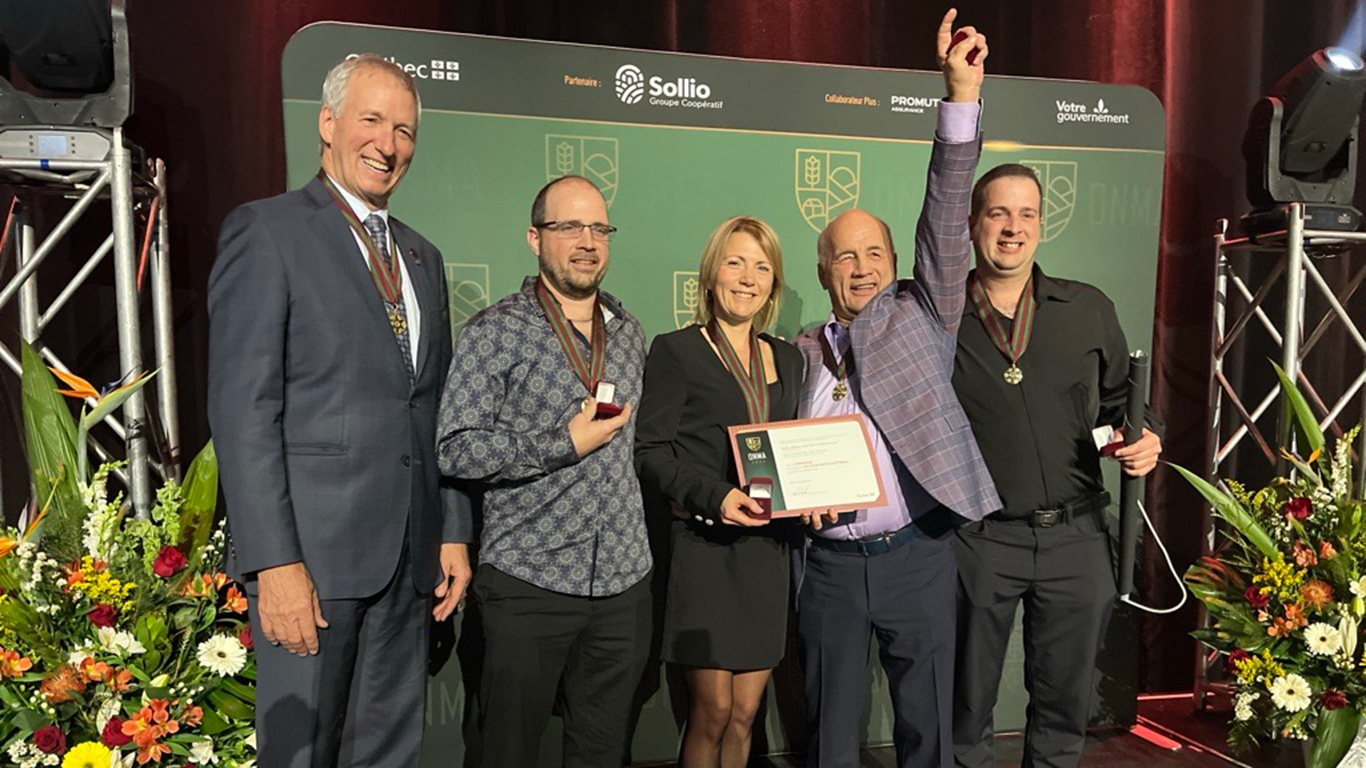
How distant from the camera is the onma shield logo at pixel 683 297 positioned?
3211 millimetres

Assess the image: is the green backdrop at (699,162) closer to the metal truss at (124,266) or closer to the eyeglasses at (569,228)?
the metal truss at (124,266)

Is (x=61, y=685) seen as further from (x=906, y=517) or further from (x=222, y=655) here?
(x=906, y=517)

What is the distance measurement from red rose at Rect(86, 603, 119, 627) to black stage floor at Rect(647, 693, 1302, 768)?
7.10 ft

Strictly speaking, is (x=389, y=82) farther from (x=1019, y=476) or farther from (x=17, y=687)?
(x=1019, y=476)

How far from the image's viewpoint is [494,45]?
295cm

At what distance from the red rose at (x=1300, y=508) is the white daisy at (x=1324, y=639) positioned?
0.33 m

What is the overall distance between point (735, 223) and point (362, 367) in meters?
1.06

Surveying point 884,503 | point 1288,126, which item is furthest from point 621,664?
point 1288,126

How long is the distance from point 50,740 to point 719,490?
1.62m

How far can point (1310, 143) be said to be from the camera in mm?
3363

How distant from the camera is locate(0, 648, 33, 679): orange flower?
6.67 feet

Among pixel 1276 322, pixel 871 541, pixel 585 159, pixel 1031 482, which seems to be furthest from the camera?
pixel 1276 322

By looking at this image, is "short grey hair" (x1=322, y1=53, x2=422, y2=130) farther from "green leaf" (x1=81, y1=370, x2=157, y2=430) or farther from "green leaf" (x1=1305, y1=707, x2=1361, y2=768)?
"green leaf" (x1=1305, y1=707, x2=1361, y2=768)

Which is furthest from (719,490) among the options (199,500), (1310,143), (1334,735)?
(1310,143)
